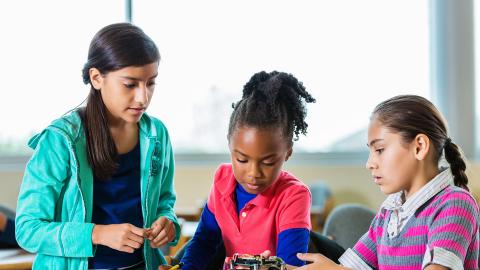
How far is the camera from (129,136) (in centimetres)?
213

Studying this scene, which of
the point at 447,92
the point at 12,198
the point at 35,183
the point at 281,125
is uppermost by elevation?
the point at 281,125

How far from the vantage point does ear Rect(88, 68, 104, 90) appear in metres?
2.01

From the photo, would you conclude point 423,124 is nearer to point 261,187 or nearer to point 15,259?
point 261,187

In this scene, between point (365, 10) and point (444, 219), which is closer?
point (444, 219)

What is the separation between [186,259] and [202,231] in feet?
0.33

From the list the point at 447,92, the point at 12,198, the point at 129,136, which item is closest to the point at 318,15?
the point at 447,92

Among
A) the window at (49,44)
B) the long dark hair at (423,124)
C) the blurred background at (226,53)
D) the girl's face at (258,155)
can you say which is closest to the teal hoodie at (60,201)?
the girl's face at (258,155)

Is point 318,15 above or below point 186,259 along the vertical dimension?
above

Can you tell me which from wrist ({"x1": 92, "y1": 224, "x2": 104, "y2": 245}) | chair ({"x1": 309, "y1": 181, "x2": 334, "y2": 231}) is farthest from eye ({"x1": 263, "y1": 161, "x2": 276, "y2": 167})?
chair ({"x1": 309, "y1": 181, "x2": 334, "y2": 231})

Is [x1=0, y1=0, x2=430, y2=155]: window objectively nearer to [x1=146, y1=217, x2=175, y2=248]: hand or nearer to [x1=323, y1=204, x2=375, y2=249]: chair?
[x1=323, y1=204, x2=375, y2=249]: chair

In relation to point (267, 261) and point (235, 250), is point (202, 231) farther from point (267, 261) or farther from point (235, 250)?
point (267, 261)

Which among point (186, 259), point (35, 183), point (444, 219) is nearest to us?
point (444, 219)

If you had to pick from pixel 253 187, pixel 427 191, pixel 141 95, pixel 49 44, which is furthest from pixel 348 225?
pixel 49 44

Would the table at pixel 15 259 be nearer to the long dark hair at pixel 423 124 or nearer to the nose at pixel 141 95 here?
the nose at pixel 141 95
